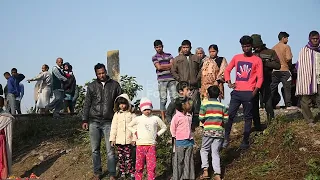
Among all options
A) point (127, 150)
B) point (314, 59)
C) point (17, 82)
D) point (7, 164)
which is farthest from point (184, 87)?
point (17, 82)

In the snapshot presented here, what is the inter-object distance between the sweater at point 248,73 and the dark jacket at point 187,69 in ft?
5.87

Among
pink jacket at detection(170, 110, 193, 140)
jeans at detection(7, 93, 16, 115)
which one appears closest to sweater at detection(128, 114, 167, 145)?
pink jacket at detection(170, 110, 193, 140)

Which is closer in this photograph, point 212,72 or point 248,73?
point 248,73

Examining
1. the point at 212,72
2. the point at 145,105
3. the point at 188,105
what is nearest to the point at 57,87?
the point at 212,72

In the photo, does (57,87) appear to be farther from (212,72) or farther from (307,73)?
(307,73)

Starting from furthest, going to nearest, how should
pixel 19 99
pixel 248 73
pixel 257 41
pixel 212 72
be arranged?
1. pixel 19 99
2. pixel 212 72
3. pixel 257 41
4. pixel 248 73

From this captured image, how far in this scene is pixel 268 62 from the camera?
10.7 meters

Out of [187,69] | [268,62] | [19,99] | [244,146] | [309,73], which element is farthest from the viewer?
[19,99]

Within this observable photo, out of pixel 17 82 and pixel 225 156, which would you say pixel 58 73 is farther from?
pixel 225 156

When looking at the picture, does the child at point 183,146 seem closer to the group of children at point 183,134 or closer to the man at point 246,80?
the group of children at point 183,134

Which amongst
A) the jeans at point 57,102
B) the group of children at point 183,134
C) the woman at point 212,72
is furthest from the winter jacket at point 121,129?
the jeans at point 57,102

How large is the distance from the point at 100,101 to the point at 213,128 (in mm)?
2377

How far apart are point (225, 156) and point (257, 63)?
5.77 ft

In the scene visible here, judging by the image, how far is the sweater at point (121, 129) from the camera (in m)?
9.84
